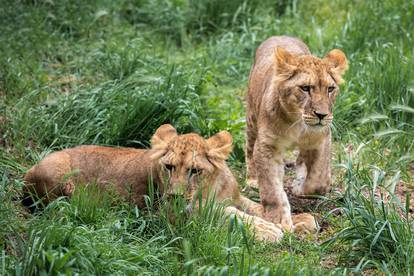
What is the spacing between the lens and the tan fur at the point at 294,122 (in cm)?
603

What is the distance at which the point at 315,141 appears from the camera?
249 inches

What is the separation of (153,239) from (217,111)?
3057 mm

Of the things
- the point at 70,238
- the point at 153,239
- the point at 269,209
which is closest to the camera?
the point at 70,238

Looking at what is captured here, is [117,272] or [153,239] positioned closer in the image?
[117,272]

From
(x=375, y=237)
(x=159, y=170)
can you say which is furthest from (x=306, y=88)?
(x=375, y=237)

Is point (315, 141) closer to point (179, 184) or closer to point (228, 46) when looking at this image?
point (179, 184)

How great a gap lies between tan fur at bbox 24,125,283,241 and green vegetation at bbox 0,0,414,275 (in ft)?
0.69

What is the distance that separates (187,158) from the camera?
5.69 meters

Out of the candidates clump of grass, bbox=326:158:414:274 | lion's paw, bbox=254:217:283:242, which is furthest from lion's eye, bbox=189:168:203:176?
clump of grass, bbox=326:158:414:274

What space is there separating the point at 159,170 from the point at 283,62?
119cm

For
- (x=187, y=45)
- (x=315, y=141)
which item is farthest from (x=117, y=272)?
(x=187, y=45)

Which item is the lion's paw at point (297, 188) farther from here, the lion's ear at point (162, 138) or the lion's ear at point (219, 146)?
the lion's ear at point (162, 138)

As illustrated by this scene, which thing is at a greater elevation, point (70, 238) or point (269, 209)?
point (70, 238)

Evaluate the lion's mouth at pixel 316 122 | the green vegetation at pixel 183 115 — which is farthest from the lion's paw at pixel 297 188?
the lion's mouth at pixel 316 122
